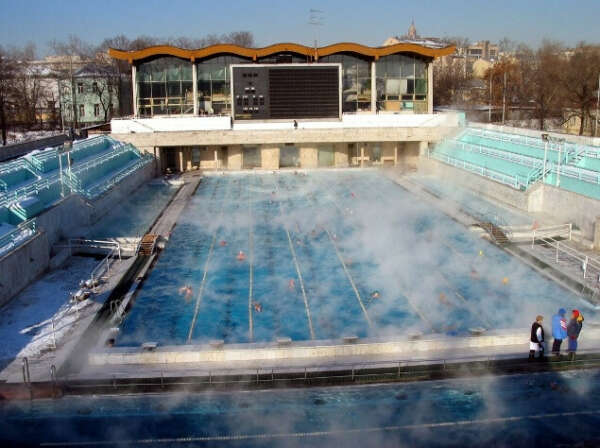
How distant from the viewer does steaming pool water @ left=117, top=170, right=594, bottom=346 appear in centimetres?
1498

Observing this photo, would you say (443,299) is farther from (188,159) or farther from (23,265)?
(188,159)

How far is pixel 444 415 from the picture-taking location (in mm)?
10555

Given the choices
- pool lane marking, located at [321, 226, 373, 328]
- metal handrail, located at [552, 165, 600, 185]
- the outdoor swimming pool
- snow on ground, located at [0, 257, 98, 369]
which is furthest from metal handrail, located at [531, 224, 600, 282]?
the outdoor swimming pool

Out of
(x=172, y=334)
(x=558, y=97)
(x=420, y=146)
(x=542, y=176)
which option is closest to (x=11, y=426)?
(x=172, y=334)

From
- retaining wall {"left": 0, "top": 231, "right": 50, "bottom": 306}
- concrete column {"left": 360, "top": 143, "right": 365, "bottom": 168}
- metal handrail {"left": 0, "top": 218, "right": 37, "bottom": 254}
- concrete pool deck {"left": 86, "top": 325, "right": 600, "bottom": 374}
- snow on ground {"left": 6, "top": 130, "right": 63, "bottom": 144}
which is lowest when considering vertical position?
concrete pool deck {"left": 86, "top": 325, "right": 600, "bottom": 374}

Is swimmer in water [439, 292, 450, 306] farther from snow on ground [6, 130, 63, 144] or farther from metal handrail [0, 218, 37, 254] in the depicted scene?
snow on ground [6, 130, 63, 144]

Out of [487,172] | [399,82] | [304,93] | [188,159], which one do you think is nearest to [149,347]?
[487,172]

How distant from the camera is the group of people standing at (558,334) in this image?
1216 cm

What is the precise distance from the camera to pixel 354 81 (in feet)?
151

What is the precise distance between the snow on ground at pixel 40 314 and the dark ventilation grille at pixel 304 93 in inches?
952

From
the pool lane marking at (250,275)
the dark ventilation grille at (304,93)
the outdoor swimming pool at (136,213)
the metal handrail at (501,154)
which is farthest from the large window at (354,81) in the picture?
the pool lane marking at (250,275)

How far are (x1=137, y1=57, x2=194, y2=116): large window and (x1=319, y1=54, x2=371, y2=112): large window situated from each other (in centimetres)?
1002

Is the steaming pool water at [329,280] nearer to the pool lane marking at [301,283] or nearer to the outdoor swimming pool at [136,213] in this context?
the pool lane marking at [301,283]

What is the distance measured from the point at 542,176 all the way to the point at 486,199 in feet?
11.7
